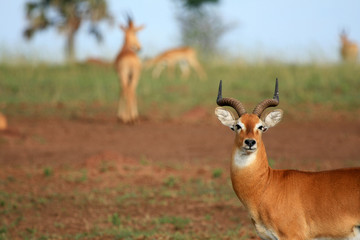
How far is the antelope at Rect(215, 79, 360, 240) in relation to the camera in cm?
496

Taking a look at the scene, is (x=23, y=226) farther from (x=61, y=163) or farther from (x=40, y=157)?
(x=40, y=157)

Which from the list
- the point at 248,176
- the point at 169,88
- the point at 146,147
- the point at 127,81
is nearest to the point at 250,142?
the point at 248,176

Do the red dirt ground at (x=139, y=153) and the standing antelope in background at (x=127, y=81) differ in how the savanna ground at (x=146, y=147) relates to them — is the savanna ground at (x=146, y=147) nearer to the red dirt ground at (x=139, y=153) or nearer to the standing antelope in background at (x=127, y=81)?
the red dirt ground at (x=139, y=153)

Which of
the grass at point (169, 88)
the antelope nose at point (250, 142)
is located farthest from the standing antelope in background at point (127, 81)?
the antelope nose at point (250, 142)

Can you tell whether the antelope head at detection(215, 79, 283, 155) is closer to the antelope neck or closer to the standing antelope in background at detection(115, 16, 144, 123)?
the antelope neck

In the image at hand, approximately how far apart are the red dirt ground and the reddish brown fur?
88.9 inches

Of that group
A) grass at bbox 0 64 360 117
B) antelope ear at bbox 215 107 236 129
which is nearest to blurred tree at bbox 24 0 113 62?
grass at bbox 0 64 360 117

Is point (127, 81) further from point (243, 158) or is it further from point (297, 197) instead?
point (297, 197)

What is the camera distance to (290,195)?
204 inches

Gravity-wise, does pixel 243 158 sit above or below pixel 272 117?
below

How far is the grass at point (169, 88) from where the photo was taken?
18391mm

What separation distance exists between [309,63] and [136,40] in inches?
339

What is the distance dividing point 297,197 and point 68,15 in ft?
85.6

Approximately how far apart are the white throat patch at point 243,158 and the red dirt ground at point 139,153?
7.55ft
